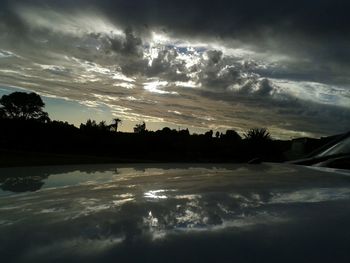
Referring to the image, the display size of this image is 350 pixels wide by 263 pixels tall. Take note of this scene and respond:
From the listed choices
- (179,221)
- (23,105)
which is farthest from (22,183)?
(23,105)

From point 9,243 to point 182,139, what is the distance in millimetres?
36381

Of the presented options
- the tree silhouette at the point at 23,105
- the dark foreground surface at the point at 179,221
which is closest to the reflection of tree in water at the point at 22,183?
the dark foreground surface at the point at 179,221

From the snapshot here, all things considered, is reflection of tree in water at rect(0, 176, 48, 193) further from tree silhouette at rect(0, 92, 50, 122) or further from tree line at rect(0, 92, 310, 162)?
tree silhouette at rect(0, 92, 50, 122)

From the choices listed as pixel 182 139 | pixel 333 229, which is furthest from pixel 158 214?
pixel 182 139

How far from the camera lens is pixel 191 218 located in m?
1.69

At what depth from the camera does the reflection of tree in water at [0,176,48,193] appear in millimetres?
2525

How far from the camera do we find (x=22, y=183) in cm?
276

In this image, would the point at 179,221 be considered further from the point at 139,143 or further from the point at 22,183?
the point at 139,143

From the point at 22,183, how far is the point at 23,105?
8695 centimetres

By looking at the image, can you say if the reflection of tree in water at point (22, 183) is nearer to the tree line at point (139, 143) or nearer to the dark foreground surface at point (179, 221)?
the dark foreground surface at point (179, 221)

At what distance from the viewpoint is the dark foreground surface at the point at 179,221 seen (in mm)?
1309

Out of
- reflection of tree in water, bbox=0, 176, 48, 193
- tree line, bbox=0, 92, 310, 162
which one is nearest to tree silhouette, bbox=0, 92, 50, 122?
tree line, bbox=0, 92, 310, 162

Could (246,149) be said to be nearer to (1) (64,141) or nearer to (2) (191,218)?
(1) (64,141)

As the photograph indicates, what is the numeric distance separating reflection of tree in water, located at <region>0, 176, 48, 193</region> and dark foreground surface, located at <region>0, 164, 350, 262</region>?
0.04 feet
